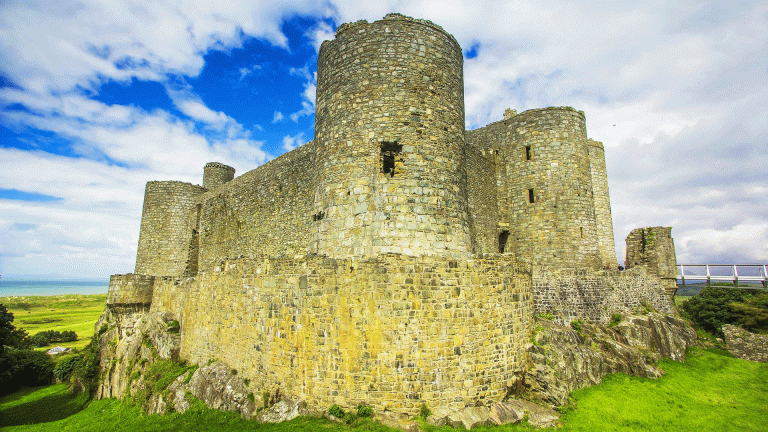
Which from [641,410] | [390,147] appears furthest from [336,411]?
[641,410]

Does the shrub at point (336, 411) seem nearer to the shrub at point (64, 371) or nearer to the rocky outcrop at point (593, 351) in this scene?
the rocky outcrop at point (593, 351)

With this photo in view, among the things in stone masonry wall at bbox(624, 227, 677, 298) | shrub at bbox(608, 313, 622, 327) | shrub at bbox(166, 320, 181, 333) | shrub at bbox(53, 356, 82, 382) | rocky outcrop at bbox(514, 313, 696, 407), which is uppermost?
stone masonry wall at bbox(624, 227, 677, 298)

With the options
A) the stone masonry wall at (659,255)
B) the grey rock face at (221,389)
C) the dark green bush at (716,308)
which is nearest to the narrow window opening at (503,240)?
the stone masonry wall at (659,255)

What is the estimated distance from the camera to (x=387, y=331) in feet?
24.6

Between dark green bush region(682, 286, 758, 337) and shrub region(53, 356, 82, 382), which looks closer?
dark green bush region(682, 286, 758, 337)

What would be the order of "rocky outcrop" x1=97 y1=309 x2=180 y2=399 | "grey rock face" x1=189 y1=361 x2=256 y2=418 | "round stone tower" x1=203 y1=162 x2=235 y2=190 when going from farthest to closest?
"round stone tower" x1=203 y1=162 x2=235 y2=190 → "rocky outcrop" x1=97 y1=309 x2=180 y2=399 → "grey rock face" x1=189 y1=361 x2=256 y2=418

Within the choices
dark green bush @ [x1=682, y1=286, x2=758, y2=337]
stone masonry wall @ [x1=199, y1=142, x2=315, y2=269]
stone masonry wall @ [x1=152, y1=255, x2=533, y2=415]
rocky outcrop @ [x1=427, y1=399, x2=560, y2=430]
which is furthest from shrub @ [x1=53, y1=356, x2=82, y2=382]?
dark green bush @ [x1=682, y1=286, x2=758, y2=337]

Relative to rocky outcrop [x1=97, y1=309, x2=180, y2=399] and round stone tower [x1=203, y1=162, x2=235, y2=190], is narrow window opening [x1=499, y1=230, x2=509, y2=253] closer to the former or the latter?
rocky outcrop [x1=97, y1=309, x2=180, y2=399]

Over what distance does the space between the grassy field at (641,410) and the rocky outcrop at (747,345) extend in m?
0.99

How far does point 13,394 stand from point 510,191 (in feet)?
107

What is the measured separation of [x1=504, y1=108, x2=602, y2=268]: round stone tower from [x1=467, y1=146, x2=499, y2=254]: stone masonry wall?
0.74 metres

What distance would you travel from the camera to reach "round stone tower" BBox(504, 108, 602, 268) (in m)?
14.2

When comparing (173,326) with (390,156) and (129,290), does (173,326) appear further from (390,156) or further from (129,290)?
(390,156)

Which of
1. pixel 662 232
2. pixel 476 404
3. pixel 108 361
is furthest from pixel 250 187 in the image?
pixel 662 232
